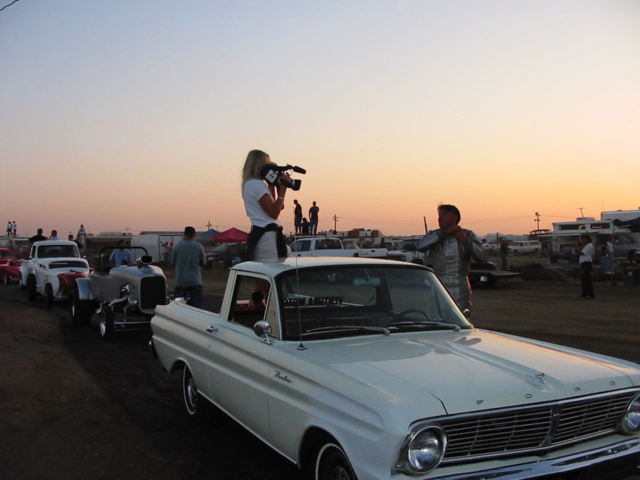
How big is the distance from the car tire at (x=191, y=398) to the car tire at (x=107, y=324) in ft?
15.0

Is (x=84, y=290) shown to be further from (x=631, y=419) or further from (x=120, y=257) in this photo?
(x=631, y=419)

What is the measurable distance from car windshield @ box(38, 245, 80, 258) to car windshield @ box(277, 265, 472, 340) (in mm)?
13433

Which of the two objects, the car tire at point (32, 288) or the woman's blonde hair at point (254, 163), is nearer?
the woman's blonde hair at point (254, 163)

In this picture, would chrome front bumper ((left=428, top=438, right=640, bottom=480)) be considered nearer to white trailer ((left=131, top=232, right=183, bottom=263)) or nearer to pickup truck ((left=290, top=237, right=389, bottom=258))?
pickup truck ((left=290, top=237, right=389, bottom=258))

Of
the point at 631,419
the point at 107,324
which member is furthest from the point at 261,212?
the point at 107,324

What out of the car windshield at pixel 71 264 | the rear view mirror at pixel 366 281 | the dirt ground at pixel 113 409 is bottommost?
the dirt ground at pixel 113 409

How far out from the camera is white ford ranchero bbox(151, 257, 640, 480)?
271 cm

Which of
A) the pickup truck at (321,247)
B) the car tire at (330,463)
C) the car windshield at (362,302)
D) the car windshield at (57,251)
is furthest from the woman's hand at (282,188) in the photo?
the pickup truck at (321,247)

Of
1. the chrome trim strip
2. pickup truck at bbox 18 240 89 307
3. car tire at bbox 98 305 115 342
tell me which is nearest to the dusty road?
car tire at bbox 98 305 115 342

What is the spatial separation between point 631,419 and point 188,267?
25.8ft

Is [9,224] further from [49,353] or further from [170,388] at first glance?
[170,388]

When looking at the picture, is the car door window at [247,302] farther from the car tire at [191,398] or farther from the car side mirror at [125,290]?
the car side mirror at [125,290]

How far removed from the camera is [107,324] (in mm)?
9633

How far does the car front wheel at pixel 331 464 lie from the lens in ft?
9.76
